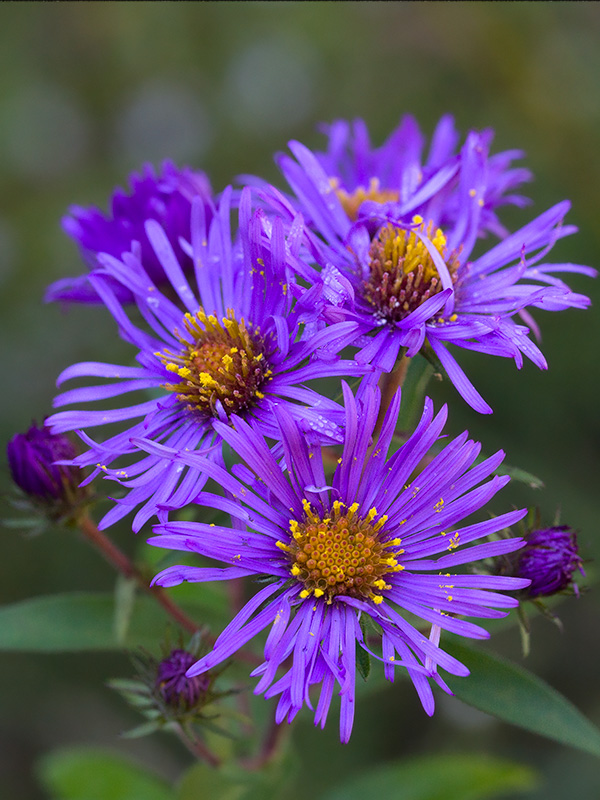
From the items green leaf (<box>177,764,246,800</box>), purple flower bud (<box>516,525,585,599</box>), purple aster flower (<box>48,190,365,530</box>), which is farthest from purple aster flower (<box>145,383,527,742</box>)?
green leaf (<box>177,764,246,800</box>)

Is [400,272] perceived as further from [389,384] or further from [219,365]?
[219,365]

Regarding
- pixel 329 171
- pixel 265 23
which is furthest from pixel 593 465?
pixel 265 23

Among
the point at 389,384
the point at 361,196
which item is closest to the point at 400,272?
the point at 389,384

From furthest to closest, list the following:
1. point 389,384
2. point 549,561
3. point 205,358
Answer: point 205,358, point 389,384, point 549,561

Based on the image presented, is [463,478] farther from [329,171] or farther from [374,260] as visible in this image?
[329,171]

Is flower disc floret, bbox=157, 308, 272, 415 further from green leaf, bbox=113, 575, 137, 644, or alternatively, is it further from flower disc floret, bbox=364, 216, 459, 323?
green leaf, bbox=113, 575, 137, 644
